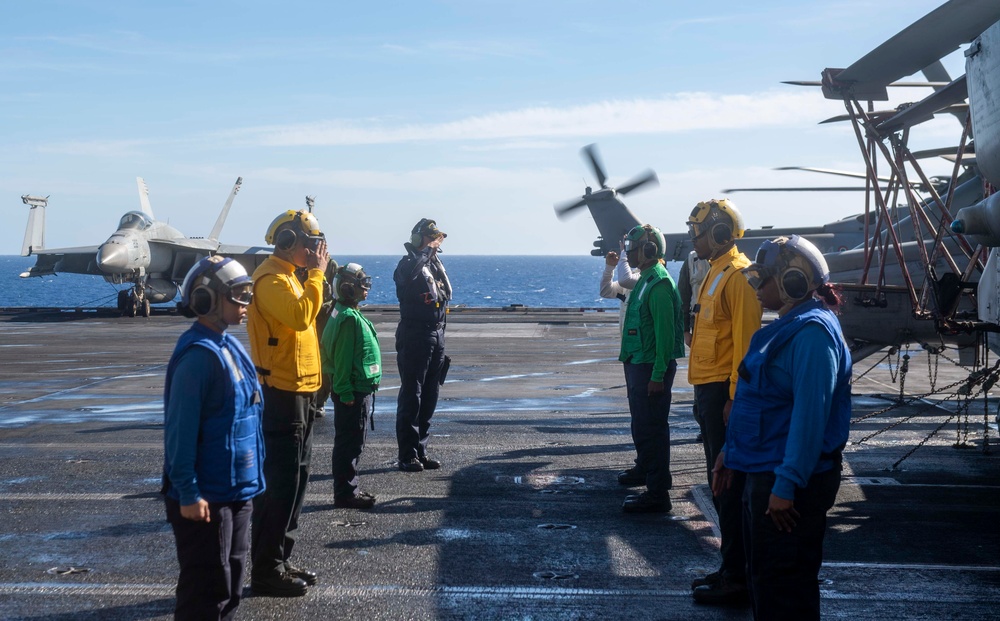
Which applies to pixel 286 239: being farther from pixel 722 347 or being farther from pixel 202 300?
pixel 722 347

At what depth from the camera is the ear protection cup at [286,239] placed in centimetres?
571

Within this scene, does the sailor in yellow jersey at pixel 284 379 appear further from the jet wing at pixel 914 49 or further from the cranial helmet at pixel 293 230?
the jet wing at pixel 914 49

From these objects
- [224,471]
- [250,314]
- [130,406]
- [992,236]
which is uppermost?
[992,236]

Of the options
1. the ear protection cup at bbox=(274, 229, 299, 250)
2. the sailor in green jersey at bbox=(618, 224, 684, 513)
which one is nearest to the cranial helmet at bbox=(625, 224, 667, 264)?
the sailor in green jersey at bbox=(618, 224, 684, 513)

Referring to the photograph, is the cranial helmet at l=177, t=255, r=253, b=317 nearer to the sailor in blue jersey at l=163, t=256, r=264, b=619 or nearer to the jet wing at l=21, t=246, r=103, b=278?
the sailor in blue jersey at l=163, t=256, r=264, b=619

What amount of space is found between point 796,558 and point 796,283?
48.2 inches

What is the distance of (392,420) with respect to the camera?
1198 centimetres

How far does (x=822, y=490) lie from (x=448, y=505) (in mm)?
4112

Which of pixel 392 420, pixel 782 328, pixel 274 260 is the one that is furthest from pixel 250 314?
pixel 392 420

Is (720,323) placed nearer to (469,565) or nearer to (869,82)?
(469,565)

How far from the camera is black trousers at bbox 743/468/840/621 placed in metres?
4.04

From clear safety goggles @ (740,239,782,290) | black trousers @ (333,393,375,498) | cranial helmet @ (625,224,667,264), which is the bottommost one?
black trousers @ (333,393,375,498)

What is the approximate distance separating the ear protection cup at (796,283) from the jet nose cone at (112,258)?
113ft

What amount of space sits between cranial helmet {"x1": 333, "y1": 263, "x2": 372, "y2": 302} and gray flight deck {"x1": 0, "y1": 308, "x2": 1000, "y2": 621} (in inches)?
68.0
